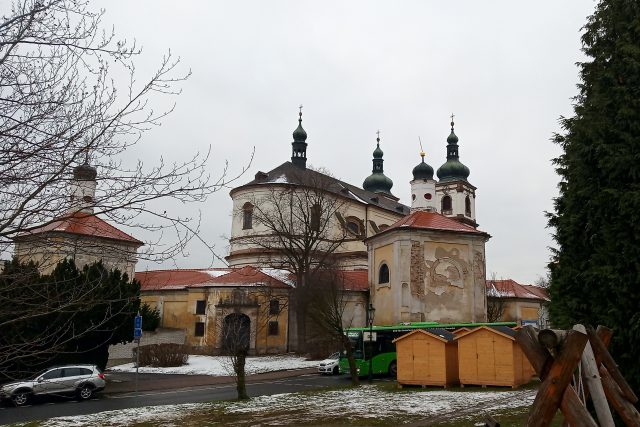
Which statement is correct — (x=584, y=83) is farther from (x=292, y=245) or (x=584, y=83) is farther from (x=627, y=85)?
(x=292, y=245)

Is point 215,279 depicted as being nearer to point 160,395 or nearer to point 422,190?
point 422,190

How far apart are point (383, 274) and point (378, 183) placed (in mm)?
30730

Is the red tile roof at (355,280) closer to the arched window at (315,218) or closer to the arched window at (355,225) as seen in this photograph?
the arched window at (315,218)

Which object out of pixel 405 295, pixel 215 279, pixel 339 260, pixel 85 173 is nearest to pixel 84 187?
pixel 85 173

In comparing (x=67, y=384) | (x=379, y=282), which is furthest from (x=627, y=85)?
(x=379, y=282)

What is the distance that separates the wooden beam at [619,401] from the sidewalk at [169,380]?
2141 cm

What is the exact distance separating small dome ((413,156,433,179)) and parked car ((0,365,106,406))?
98.1 feet

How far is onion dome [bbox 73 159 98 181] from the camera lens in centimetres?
556

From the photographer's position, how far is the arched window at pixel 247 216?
1966 inches

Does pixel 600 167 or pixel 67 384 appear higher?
pixel 600 167

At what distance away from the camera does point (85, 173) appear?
18.5ft

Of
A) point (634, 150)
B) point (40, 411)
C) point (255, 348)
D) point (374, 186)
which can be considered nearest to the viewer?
point (634, 150)

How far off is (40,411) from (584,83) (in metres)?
18.2

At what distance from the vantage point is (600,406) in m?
5.16
